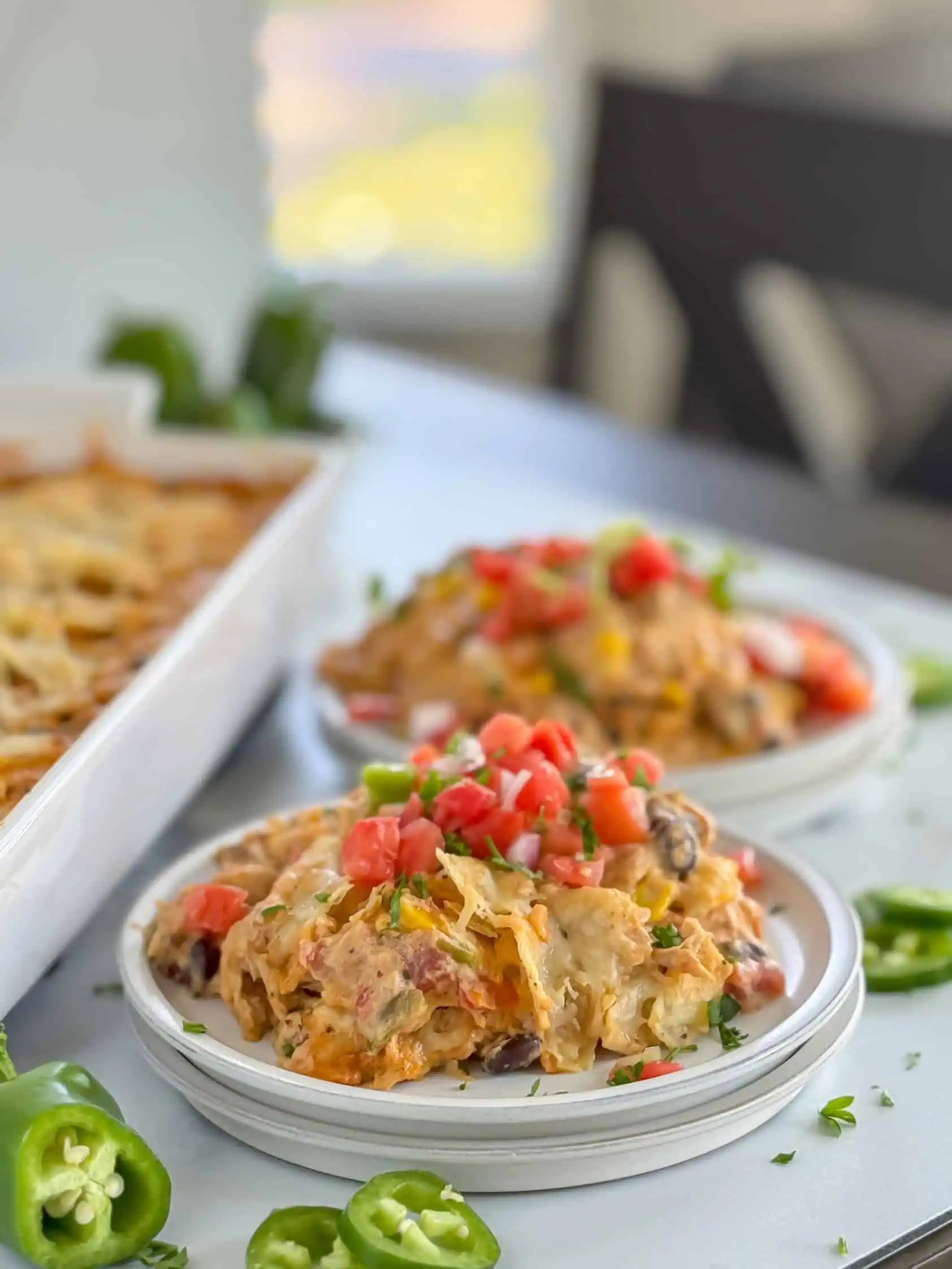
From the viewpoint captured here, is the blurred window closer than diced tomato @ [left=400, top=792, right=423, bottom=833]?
No

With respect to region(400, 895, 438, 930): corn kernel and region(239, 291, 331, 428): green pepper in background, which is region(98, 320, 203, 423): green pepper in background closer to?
region(239, 291, 331, 428): green pepper in background

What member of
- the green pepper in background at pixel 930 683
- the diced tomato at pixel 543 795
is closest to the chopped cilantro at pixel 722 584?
the green pepper in background at pixel 930 683

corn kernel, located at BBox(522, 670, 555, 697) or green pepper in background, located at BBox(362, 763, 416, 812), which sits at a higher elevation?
green pepper in background, located at BBox(362, 763, 416, 812)

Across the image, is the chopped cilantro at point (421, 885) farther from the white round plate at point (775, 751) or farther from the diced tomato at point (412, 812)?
the white round plate at point (775, 751)

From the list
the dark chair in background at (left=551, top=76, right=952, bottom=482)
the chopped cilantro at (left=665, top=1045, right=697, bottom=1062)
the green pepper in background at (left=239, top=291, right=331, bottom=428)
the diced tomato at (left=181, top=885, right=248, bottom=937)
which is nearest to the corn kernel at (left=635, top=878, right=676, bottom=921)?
the chopped cilantro at (left=665, top=1045, right=697, bottom=1062)

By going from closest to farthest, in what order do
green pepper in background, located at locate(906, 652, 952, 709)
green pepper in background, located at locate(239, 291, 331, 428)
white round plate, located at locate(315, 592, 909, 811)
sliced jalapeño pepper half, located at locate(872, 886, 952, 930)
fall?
sliced jalapeño pepper half, located at locate(872, 886, 952, 930) → white round plate, located at locate(315, 592, 909, 811) → green pepper in background, located at locate(906, 652, 952, 709) → green pepper in background, located at locate(239, 291, 331, 428)

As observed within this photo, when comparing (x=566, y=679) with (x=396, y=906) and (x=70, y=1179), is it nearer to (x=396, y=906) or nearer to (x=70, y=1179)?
(x=396, y=906)
